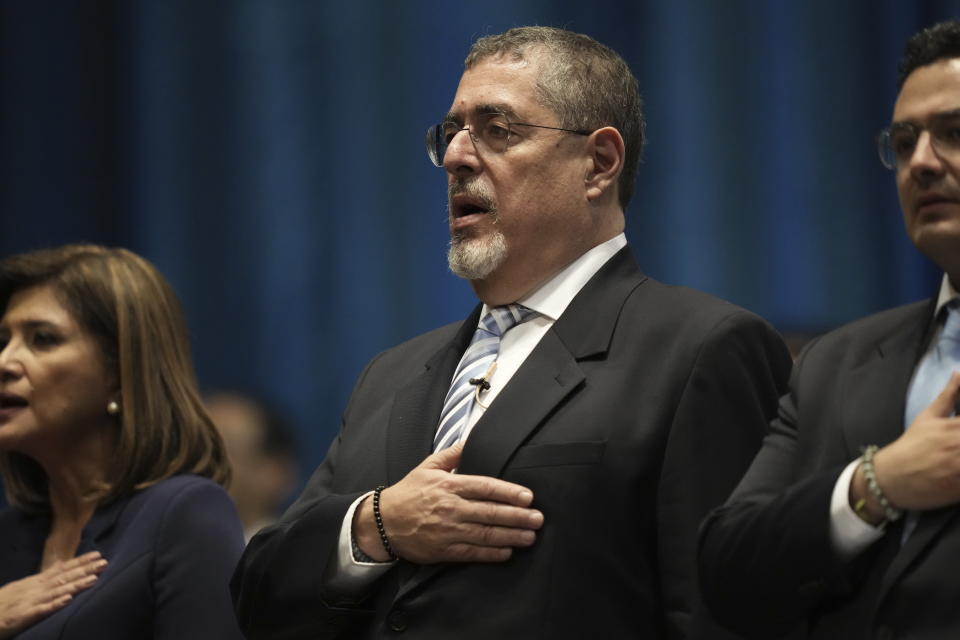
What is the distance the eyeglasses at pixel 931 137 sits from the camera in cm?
212

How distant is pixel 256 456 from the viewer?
16.6ft

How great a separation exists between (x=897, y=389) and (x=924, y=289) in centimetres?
275

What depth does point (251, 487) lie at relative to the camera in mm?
5008

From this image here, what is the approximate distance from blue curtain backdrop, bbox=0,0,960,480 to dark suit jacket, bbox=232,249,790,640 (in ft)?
7.55

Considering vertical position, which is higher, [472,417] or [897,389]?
[897,389]

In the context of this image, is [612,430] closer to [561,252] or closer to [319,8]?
[561,252]

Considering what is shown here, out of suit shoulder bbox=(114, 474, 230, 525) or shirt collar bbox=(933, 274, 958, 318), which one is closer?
shirt collar bbox=(933, 274, 958, 318)

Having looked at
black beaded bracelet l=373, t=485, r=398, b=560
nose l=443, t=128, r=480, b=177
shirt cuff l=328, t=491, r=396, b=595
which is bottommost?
shirt cuff l=328, t=491, r=396, b=595

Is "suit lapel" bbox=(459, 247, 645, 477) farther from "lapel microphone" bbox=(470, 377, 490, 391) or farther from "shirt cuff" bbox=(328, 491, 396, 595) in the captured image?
"shirt cuff" bbox=(328, 491, 396, 595)

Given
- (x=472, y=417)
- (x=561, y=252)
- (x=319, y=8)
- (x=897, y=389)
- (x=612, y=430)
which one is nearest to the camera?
(x=897, y=389)

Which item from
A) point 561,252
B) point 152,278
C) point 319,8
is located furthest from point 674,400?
point 319,8

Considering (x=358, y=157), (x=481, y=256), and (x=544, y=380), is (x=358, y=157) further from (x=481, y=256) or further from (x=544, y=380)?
(x=544, y=380)

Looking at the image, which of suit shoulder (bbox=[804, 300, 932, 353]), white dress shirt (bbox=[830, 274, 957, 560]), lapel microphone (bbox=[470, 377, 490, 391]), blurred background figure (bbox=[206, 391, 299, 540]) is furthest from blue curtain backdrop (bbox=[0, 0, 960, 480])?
white dress shirt (bbox=[830, 274, 957, 560])

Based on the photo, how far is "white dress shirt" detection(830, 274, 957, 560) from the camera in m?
1.99
